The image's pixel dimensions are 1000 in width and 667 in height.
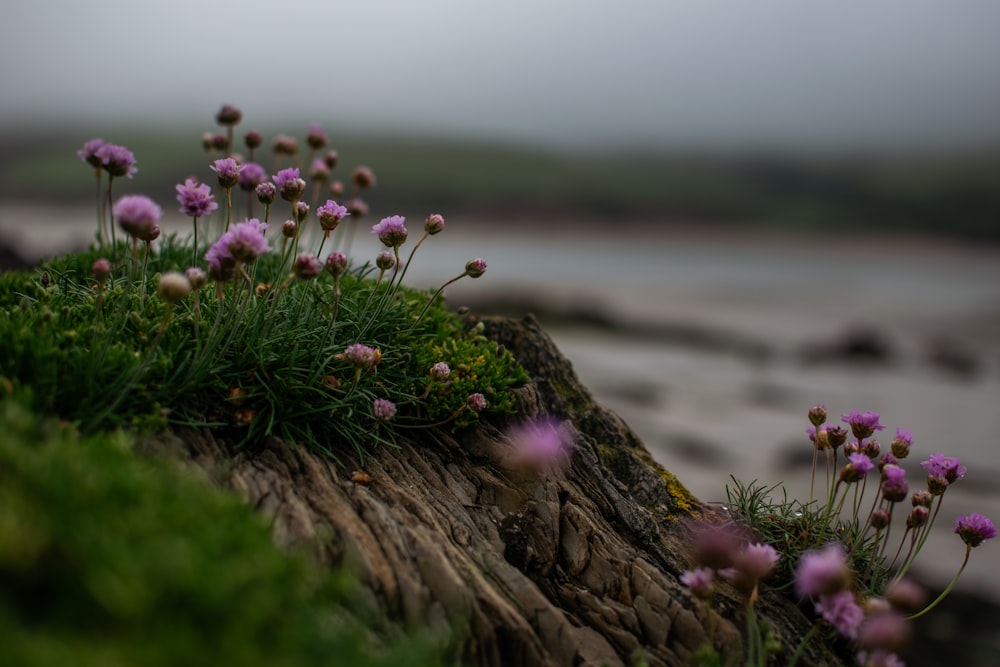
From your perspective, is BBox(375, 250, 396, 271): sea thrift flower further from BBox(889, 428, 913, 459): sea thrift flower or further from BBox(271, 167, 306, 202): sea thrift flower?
BBox(889, 428, 913, 459): sea thrift flower

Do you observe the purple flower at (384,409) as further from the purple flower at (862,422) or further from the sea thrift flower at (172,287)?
the purple flower at (862,422)

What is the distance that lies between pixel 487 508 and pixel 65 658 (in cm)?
255

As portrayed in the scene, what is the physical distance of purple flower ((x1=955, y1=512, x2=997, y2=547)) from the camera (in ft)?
14.0

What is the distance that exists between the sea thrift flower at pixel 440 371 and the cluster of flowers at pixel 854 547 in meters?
1.75

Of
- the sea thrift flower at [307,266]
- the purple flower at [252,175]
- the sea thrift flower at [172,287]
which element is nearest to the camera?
the sea thrift flower at [172,287]

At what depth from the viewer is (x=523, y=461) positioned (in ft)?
14.7

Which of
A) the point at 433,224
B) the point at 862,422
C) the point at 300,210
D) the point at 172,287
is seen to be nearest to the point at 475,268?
the point at 433,224

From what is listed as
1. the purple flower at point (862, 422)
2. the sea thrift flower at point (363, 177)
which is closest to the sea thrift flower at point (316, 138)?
Answer: the sea thrift flower at point (363, 177)

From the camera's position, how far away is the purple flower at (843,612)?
139 inches

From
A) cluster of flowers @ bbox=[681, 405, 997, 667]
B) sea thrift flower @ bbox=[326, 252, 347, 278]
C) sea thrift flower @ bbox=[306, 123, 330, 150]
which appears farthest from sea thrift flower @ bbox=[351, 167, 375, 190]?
cluster of flowers @ bbox=[681, 405, 997, 667]

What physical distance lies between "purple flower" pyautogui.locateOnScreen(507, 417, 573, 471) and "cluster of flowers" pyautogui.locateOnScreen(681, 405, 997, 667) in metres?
1.00

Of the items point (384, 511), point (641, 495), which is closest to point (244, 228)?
point (384, 511)

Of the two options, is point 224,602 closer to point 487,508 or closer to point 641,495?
point 487,508

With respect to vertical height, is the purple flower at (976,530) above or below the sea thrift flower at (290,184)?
below
